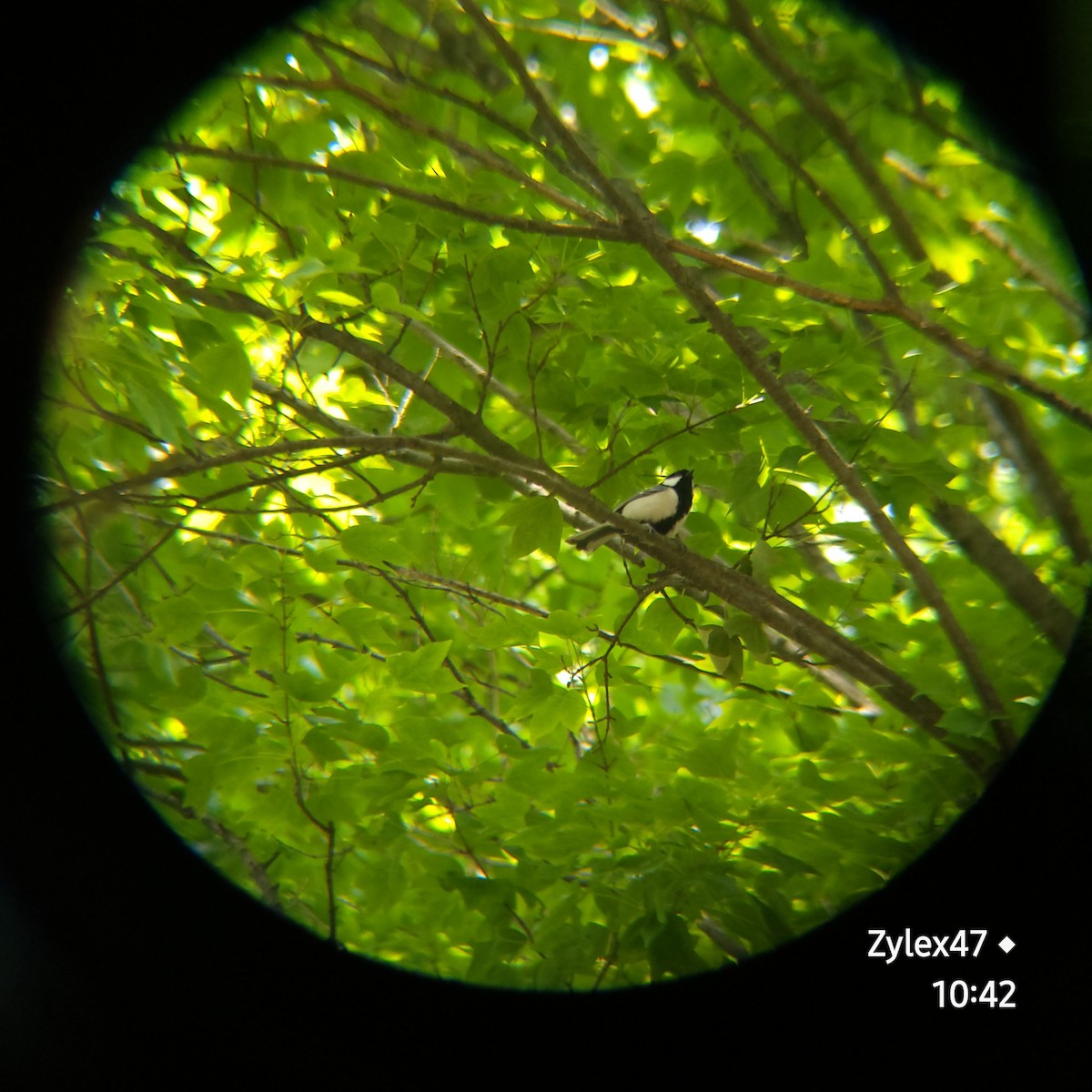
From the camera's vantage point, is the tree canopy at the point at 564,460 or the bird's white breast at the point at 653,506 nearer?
the tree canopy at the point at 564,460

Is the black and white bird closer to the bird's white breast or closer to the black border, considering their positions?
the bird's white breast

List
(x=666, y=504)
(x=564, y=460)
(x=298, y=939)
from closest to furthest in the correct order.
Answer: (x=298, y=939) < (x=564, y=460) < (x=666, y=504)

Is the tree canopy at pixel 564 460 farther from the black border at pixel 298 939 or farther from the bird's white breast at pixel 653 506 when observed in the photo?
the bird's white breast at pixel 653 506

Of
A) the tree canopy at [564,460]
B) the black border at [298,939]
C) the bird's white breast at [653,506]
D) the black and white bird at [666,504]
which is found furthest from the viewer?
the bird's white breast at [653,506]

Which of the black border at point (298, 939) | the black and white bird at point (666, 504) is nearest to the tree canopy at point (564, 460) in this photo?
the black border at point (298, 939)

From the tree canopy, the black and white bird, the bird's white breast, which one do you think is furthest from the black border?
the bird's white breast

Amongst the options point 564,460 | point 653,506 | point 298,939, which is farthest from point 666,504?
point 298,939

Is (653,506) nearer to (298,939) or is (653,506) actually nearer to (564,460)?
(564,460)

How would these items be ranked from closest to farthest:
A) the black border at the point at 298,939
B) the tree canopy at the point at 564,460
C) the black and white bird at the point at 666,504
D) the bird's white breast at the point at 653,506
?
the black border at the point at 298,939 → the tree canopy at the point at 564,460 → the black and white bird at the point at 666,504 → the bird's white breast at the point at 653,506
